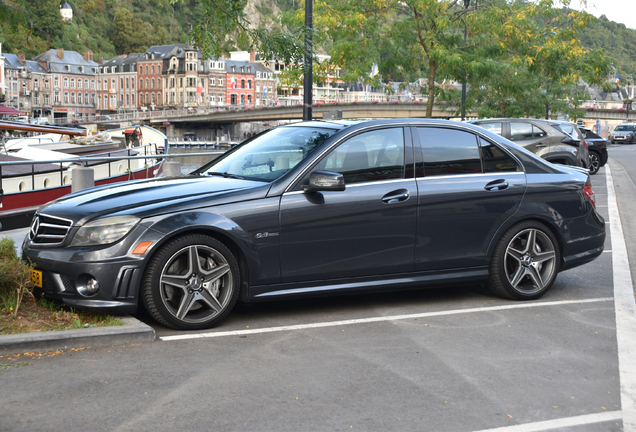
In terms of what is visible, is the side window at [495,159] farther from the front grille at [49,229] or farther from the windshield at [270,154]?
the front grille at [49,229]

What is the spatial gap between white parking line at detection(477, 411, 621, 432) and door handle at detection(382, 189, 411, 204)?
259 centimetres

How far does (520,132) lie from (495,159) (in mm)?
13396

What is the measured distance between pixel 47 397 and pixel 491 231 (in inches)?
162

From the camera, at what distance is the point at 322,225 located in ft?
19.1

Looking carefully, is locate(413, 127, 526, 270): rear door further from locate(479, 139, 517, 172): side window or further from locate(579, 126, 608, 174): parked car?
locate(579, 126, 608, 174): parked car

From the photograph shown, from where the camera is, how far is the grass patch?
519 centimetres

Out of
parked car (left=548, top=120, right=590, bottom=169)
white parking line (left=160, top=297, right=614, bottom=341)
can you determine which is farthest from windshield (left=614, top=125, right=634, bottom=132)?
white parking line (left=160, top=297, right=614, bottom=341)

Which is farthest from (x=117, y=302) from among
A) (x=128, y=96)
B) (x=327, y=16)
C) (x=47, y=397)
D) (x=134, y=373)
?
(x=128, y=96)

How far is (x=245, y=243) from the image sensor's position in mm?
5574

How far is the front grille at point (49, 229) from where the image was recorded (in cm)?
542

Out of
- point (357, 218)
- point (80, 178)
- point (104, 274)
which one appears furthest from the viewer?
point (80, 178)

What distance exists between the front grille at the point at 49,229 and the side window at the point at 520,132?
51.8ft

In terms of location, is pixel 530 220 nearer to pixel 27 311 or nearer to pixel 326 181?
pixel 326 181

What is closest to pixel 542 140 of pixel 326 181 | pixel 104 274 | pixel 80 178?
pixel 80 178
